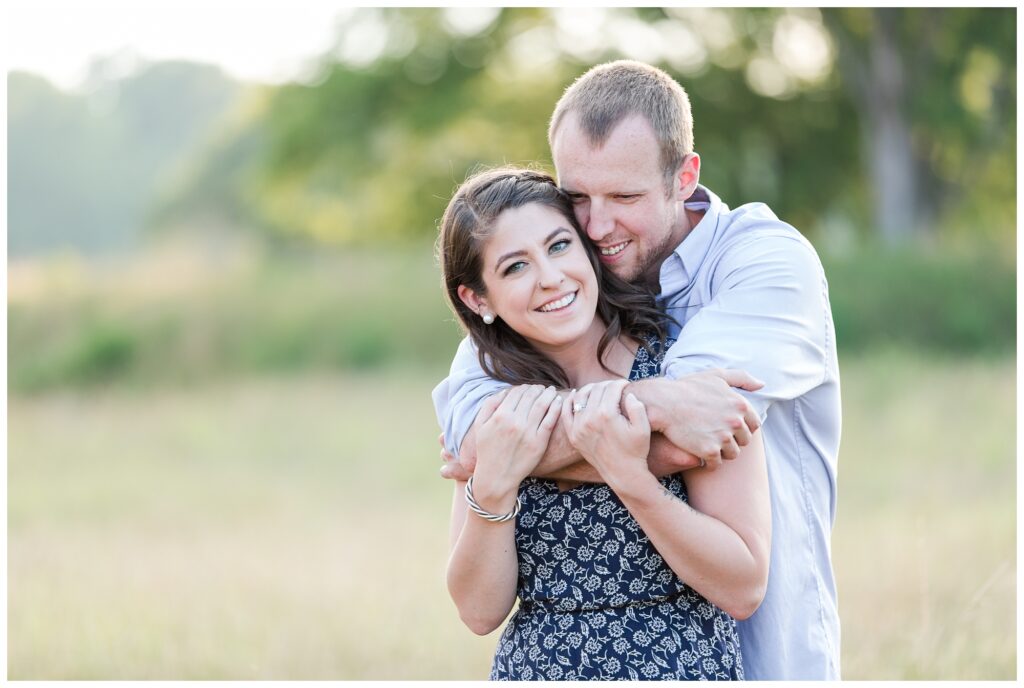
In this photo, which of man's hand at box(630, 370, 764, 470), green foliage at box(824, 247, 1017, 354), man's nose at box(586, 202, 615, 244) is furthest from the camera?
green foliage at box(824, 247, 1017, 354)

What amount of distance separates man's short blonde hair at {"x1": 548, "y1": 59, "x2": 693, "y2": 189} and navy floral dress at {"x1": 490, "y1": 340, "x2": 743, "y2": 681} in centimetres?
110

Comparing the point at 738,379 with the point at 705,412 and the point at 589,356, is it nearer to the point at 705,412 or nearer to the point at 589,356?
the point at 705,412

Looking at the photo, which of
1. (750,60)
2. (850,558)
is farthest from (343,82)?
(850,558)

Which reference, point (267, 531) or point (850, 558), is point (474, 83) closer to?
point (267, 531)

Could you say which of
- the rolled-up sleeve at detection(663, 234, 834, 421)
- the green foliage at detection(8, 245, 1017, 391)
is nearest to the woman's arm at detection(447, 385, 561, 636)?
the rolled-up sleeve at detection(663, 234, 834, 421)

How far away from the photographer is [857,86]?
23.5m

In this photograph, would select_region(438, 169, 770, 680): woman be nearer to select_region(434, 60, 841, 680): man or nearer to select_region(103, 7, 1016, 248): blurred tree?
select_region(434, 60, 841, 680): man

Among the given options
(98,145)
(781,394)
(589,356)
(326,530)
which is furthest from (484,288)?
(98,145)

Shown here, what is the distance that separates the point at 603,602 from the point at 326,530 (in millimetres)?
7492

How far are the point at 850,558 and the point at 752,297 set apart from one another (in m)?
5.73

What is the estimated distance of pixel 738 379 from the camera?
2854 mm

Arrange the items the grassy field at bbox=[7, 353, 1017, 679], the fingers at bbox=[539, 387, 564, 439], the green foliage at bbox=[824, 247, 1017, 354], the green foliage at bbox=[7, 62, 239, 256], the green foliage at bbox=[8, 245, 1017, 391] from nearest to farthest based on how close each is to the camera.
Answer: the fingers at bbox=[539, 387, 564, 439], the grassy field at bbox=[7, 353, 1017, 679], the green foliage at bbox=[8, 245, 1017, 391], the green foliage at bbox=[824, 247, 1017, 354], the green foliage at bbox=[7, 62, 239, 256]

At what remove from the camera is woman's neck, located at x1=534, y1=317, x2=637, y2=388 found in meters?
3.16

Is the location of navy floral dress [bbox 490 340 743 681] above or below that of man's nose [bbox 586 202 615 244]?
below
